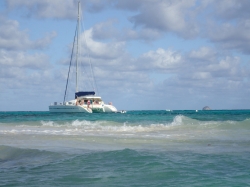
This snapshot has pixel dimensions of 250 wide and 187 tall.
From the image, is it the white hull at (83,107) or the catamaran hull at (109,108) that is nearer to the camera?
the white hull at (83,107)

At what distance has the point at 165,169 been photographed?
28.8ft

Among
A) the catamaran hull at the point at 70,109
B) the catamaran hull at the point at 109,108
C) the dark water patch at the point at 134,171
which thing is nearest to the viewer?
the dark water patch at the point at 134,171

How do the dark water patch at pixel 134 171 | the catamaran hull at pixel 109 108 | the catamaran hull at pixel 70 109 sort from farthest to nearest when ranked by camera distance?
the catamaran hull at pixel 109 108, the catamaran hull at pixel 70 109, the dark water patch at pixel 134 171

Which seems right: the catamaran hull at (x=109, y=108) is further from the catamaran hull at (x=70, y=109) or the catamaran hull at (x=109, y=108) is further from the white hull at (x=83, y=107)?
the catamaran hull at (x=70, y=109)

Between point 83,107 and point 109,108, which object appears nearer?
point 83,107

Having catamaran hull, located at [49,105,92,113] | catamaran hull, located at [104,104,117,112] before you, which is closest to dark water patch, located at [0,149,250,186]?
catamaran hull, located at [49,105,92,113]

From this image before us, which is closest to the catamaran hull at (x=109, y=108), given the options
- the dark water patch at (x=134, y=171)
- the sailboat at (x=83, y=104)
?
the sailboat at (x=83, y=104)

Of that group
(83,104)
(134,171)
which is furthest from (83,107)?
(134,171)

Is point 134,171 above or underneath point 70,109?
underneath

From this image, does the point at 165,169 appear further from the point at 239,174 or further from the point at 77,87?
the point at 77,87

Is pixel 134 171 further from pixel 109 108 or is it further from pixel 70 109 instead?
pixel 109 108

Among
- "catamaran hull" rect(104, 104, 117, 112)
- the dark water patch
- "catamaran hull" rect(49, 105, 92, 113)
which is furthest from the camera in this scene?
"catamaran hull" rect(104, 104, 117, 112)

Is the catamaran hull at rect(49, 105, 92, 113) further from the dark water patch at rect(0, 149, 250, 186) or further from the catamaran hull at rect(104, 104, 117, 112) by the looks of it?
the dark water patch at rect(0, 149, 250, 186)

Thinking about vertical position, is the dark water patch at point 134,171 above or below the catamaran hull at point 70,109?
below
